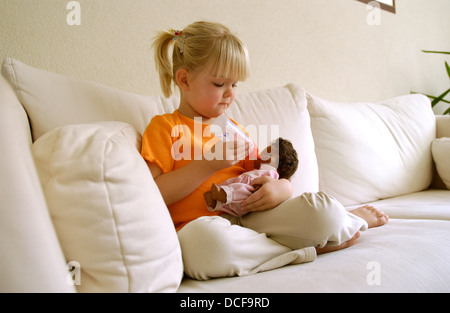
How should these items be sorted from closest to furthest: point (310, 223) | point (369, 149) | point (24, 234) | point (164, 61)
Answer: point (24, 234) → point (310, 223) → point (164, 61) → point (369, 149)

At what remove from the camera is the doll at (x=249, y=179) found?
1000mm

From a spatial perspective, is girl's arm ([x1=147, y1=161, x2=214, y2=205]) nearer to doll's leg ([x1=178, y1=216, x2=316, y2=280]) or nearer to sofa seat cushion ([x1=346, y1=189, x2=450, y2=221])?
doll's leg ([x1=178, y1=216, x2=316, y2=280])

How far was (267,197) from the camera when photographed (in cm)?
99

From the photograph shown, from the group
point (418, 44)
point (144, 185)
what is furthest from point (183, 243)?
point (418, 44)

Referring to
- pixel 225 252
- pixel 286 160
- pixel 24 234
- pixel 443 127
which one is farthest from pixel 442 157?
pixel 24 234

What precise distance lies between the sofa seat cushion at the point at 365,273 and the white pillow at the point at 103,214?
0.13 metres

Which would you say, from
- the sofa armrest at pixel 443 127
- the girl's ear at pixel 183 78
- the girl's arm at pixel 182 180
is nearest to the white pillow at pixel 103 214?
the girl's arm at pixel 182 180

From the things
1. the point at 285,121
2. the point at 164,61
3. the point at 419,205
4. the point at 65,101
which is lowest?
the point at 419,205

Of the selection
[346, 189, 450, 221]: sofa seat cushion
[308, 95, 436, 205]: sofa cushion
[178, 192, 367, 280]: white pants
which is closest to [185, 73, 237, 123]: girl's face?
[178, 192, 367, 280]: white pants

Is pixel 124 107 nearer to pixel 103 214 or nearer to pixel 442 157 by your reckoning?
pixel 103 214

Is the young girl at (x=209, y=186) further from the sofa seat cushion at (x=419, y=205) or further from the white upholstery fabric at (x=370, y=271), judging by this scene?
the sofa seat cushion at (x=419, y=205)

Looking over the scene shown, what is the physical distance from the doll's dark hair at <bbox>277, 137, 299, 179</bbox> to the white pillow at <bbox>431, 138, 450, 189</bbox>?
1.15m

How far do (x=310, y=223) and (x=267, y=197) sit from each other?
14cm
